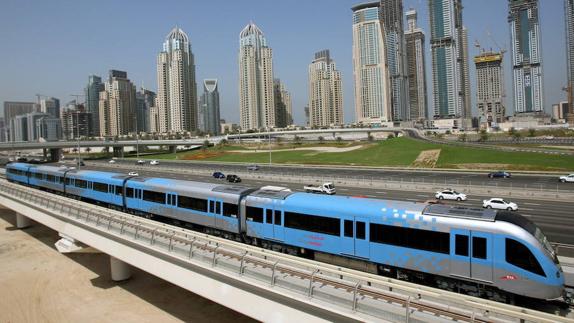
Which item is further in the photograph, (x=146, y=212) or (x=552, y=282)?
(x=146, y=212)

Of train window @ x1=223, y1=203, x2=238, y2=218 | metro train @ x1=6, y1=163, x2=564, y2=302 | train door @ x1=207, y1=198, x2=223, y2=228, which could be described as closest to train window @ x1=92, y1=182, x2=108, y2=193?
metro train @ x1=6, y1=163, x2=564, y2=302

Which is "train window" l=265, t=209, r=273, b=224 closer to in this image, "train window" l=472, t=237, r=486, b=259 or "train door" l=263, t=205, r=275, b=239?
"train door" l=263, t=205, r=275, b=239

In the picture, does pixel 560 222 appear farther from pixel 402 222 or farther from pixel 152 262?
pixel 152 262

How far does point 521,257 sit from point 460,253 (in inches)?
73.7

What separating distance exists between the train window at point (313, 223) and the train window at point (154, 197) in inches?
469

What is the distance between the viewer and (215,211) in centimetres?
2328

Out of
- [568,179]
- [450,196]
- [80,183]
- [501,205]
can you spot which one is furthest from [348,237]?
[568,179]

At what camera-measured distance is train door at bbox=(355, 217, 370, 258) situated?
16.5 metres

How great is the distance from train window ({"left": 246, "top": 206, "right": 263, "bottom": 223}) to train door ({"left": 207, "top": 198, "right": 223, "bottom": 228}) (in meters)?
2.29

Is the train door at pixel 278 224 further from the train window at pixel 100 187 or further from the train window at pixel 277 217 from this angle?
the train window at pixel 100 187

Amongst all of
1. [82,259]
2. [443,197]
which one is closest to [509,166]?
[443,197]

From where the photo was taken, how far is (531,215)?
30266mm

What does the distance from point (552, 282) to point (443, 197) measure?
27818mm

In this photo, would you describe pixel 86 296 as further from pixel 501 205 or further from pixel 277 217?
pixel 501 205
